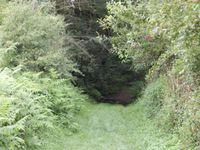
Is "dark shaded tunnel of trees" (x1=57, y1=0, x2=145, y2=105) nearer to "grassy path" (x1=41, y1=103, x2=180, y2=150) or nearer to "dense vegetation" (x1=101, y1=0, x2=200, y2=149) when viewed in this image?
"grassy path" (x1=41, y1=103, x2=180, y2=150)

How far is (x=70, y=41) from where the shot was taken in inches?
864

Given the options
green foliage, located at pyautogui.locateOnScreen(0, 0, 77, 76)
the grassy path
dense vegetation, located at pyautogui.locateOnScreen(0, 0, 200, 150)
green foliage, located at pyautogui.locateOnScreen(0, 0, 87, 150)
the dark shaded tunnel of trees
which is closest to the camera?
dense vegetation, located at pyautogui.locateOnScreen(0, 0, 200, 150)

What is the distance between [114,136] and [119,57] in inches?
146

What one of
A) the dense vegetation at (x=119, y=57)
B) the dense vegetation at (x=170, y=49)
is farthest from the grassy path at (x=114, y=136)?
the dense vegetation at (x=170, y=49)

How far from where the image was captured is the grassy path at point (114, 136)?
1178 centimetres

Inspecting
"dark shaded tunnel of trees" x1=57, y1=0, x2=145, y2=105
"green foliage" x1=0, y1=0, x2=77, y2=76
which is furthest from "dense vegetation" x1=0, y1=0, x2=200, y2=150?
"dark shaded tunnel of trees" x1=57, y1=0, x2=145, y2=105

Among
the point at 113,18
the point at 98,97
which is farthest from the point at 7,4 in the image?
the point at 98,97

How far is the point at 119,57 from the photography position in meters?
16.4

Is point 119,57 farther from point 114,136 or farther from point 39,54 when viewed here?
point 114,136

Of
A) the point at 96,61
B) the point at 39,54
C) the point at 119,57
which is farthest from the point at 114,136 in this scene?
the point at 96,61

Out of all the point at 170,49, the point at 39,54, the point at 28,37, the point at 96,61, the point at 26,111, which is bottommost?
the point at 96,61

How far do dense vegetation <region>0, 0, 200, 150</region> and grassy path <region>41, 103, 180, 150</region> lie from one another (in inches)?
2.5

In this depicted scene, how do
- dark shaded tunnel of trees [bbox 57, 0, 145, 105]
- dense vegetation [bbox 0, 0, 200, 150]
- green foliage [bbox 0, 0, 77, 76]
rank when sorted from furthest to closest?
1. dark shaded tunnel of trees [bbox 57, 0, 145, 105]
2. green foliage [bbox 0, 0, 77, 76]
3. dense vegetation [bbox 0, 0, 200, 150]

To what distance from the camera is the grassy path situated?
11.8 m
